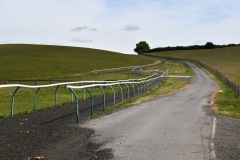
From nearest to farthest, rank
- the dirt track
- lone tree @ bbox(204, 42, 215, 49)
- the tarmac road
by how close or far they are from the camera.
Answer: the dirt track
the tarmac road
lone tree @ bbox(204, 42, 215, 49)

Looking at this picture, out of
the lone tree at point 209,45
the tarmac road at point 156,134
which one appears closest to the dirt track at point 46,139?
the tarmac road at point 156,134

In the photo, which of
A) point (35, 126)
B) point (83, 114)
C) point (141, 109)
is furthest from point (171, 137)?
point (141, 109)

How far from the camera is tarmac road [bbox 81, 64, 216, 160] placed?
8.80 meters

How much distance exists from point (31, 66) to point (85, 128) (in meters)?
66.3

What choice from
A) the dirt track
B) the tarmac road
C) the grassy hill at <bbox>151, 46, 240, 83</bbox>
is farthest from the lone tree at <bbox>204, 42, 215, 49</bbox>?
the dirt track

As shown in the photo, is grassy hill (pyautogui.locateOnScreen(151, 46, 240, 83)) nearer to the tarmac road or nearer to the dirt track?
the tarmac road

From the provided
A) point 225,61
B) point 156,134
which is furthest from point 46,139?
point 225,61

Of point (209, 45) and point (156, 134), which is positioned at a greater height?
point (209, 45)

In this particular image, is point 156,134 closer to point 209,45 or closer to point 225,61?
point 225,61

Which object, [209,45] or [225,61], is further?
[209,45]

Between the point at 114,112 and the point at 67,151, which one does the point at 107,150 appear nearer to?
the point at 67,151

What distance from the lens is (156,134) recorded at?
11188mm

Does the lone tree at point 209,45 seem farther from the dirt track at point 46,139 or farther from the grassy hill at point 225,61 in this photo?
the dirt track at point 46,139

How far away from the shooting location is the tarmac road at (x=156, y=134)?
28.9 ft
